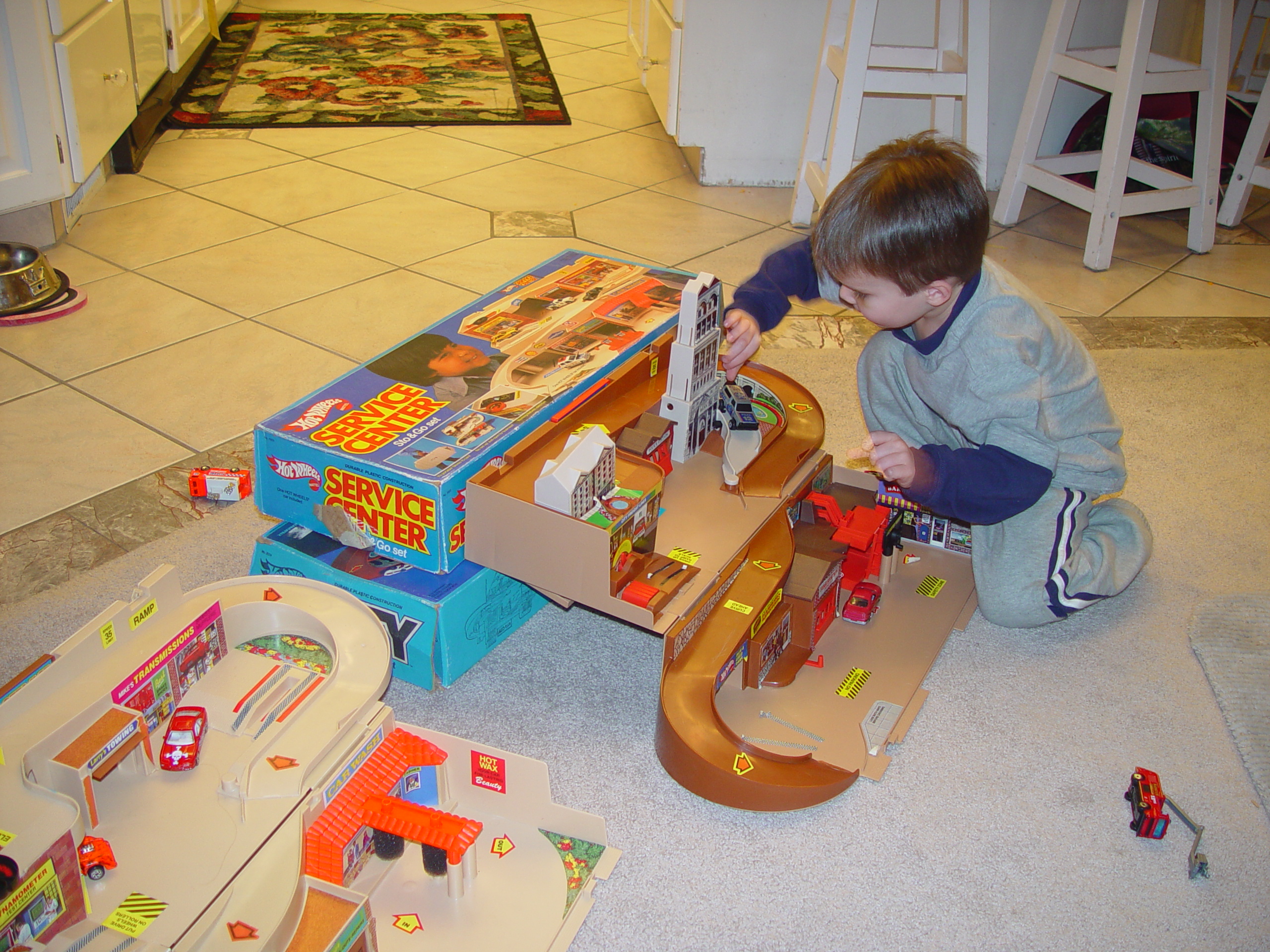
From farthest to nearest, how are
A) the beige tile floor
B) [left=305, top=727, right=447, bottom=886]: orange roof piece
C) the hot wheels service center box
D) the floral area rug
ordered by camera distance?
the floral area rug, the beige tile floor, the hot wheels service center box, [left=305, top=727, right=447, bottom=886]: orange roof piece

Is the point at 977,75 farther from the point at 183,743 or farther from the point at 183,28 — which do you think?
the point at 183,28

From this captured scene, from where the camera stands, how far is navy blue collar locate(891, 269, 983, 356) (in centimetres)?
109

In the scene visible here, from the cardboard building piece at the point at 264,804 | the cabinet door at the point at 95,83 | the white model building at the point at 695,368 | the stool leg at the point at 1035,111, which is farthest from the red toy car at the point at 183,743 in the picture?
the stool leg at the point at 1035,111

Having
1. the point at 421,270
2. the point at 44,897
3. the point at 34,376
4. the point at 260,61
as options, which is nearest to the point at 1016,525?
the point at 44,897

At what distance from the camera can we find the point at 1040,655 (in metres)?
1.22

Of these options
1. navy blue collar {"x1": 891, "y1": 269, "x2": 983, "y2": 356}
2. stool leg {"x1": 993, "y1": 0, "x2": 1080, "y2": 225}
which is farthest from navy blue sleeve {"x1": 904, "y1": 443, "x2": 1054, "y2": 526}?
stool leg {"x1": 993, "y1": 0, "x2": 1080, "y2": 225}

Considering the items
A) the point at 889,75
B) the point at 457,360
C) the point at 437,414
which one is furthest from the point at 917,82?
the point at 437,414

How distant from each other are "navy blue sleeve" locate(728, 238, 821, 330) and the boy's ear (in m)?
0.28

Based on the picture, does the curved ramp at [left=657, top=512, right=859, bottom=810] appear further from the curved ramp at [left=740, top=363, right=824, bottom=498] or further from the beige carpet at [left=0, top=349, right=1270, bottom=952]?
the curved ramp at [left=740, top=363, right=824, bottom=498]

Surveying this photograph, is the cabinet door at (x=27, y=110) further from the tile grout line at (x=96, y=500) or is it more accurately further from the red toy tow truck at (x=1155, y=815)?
the red toy tow truck at (x=1155, y=815)

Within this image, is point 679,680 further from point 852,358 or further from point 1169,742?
point 852,358

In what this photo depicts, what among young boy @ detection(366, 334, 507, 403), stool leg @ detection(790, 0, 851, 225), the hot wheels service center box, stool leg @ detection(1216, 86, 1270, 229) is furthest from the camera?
stool leg @ detection(1216, 86, 1270, 229)

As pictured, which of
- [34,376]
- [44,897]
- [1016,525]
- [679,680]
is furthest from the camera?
[34,376]

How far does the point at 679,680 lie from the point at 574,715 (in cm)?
14
